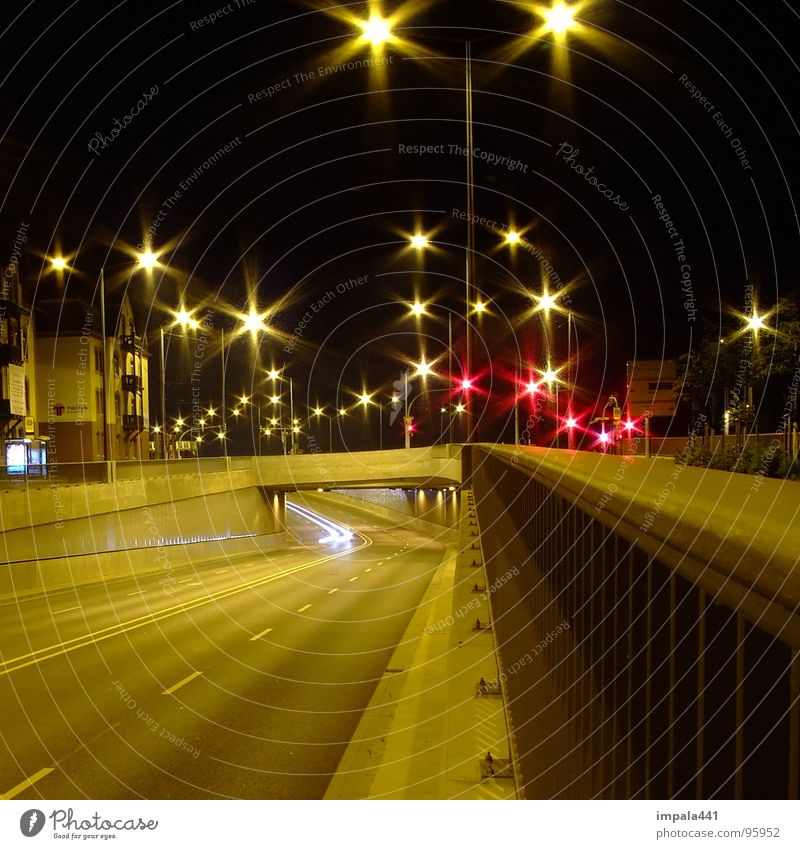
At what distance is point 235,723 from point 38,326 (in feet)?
142

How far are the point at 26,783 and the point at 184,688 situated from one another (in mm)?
5500

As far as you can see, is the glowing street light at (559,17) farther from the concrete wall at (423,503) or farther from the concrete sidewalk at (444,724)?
the concrete wall at (423,503)

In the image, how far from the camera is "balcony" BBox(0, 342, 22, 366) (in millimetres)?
41031

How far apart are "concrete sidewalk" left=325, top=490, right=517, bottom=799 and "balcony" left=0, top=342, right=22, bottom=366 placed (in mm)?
32270

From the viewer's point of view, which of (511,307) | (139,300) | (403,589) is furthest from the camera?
(139,300)

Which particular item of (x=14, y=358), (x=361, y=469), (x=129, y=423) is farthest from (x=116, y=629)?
(x=129, y=423)

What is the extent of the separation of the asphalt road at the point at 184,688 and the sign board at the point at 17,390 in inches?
644

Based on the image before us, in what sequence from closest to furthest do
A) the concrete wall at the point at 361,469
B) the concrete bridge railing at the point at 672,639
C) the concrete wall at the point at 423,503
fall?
1. the concrete bridge railing at the point at 672,639
2. the concrete wall at the point at 361,469
3. the concrete wall at the point at 423,503

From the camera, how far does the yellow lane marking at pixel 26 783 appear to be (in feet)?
28.5

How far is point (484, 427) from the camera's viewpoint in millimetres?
52906

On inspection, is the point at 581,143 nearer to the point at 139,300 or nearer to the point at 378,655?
the point at 378,655

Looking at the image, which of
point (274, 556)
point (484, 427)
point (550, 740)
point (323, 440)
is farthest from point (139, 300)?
point (550, 740)

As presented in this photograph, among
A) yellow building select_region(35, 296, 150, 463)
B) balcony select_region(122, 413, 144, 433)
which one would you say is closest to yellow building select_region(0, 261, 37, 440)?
yellow building select_region(35, 296, 150, 463)

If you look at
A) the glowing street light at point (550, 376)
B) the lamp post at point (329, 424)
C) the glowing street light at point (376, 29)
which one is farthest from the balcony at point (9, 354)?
the glowing street light at point (376, 29)
